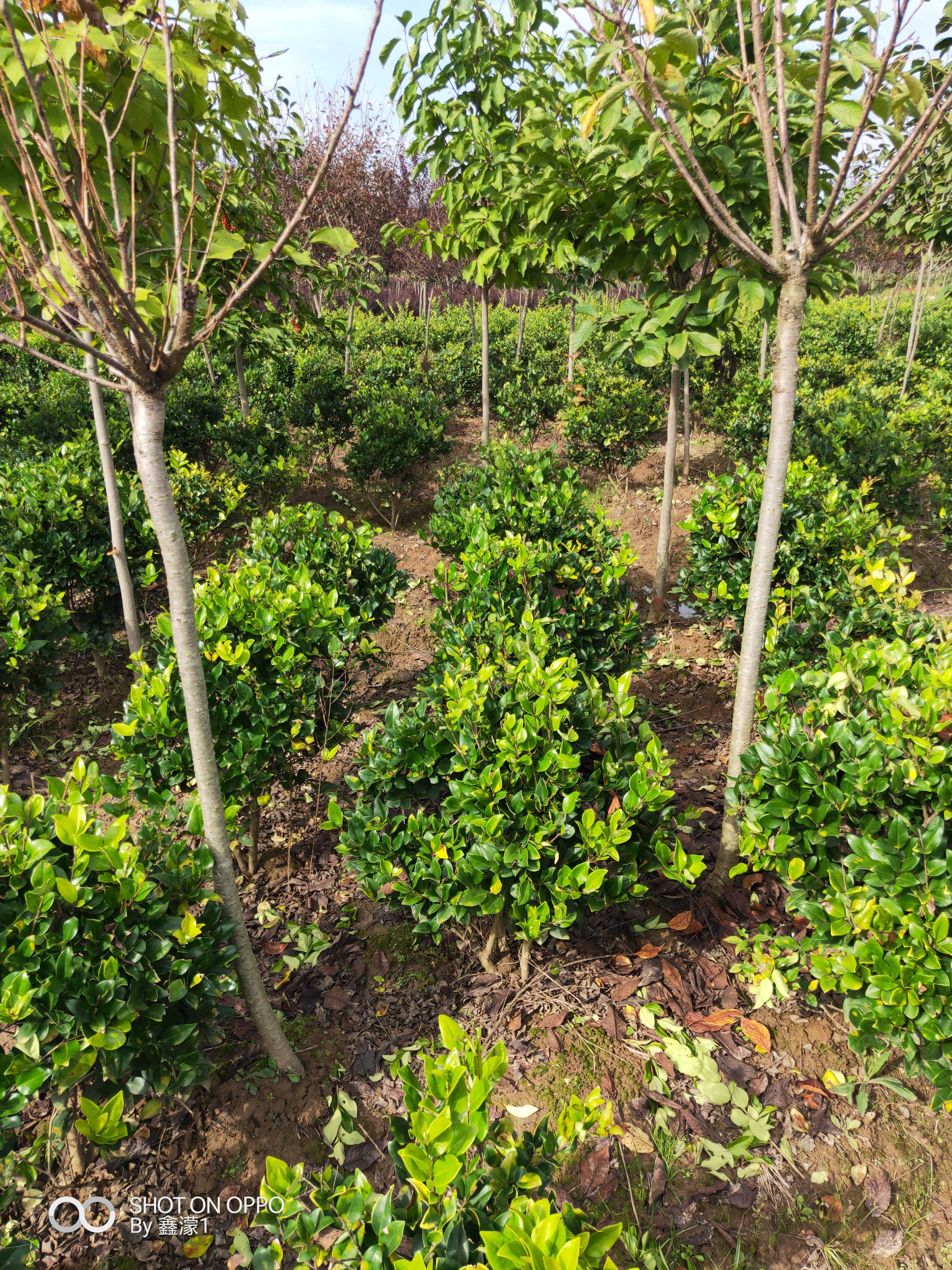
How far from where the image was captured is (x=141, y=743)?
2.61 metres

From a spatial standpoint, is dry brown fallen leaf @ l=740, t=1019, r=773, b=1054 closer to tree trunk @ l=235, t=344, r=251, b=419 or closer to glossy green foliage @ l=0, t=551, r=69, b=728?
glossy green foliage @ l=0, t=551, r=69, b=728

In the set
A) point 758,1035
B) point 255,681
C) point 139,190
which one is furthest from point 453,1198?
point 139,190

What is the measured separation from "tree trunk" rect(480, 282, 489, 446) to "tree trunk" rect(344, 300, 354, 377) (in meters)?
3.91

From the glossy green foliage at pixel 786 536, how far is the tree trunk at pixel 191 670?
2965 millimetres

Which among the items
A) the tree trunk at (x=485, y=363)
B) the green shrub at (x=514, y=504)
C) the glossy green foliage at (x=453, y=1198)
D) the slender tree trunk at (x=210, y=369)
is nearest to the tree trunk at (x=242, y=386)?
the slender tree trunk at (x=210, y=369)

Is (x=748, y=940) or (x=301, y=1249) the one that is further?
(x=748, y=940)

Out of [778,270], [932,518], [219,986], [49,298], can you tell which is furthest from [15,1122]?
[932,518]

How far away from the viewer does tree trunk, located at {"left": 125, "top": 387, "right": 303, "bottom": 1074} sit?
1.51 m

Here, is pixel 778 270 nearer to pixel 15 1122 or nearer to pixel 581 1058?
pixel 581 1058

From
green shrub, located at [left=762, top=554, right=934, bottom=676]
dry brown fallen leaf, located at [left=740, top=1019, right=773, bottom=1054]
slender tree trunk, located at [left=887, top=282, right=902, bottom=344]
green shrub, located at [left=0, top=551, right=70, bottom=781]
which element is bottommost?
dry brown fallen leaf, located at [left=740, top=1019, right=773, bottom=1054]

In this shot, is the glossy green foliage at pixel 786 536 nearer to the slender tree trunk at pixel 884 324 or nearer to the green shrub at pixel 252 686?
the green shrub at pixel 252 686

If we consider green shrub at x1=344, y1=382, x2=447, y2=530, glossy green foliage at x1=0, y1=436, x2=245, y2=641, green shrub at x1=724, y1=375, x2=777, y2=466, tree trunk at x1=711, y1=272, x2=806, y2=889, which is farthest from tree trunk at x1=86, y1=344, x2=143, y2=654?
green shrub at x1=724, y1=375, x2=777, y2=466

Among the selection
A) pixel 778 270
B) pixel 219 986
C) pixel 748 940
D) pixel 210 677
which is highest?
pixel 778 270

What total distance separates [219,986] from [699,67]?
11.7ft
